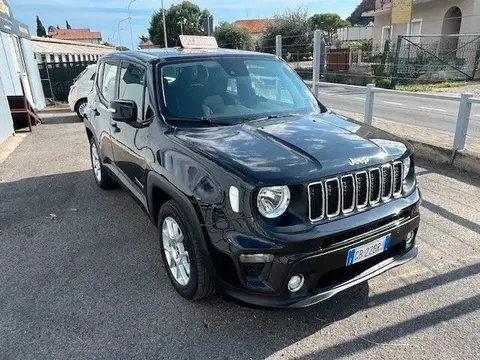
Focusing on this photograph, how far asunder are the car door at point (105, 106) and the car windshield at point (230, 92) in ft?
3.91

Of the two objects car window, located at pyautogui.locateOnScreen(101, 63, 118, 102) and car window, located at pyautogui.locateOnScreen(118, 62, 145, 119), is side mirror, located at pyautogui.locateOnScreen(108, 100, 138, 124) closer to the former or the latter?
car window, located at pyautogui.locateOnScreen(118, 62, 145, 119)

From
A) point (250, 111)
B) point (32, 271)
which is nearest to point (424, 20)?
point (250, 111)

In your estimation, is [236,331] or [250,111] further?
[250,111]

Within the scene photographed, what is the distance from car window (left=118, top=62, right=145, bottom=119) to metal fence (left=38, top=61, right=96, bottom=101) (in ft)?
46.3

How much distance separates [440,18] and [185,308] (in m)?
25.2

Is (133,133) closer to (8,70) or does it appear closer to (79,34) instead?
(8,70)

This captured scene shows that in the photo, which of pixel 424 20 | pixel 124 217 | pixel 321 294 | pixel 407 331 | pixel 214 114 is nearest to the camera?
pixel 321 294

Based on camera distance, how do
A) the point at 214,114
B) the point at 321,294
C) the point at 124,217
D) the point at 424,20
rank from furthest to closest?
the point at 424,20
the point at 124,217
the point at 214,114
the point at 321,294

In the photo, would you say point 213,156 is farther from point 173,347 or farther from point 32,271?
point 32,271

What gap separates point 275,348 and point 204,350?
46 cm

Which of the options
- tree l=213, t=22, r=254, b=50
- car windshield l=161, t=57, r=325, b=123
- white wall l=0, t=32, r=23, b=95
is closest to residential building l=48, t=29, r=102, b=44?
tree l=213, t=22, r=254, b=50

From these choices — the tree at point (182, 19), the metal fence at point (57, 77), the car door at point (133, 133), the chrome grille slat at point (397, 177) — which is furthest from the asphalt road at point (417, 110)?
the tree at point (182, 19)

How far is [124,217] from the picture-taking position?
4660 millimetres

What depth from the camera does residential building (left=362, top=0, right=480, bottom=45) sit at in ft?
65.7
